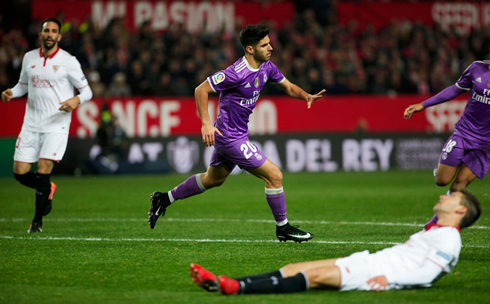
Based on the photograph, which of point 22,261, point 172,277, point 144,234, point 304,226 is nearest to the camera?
point 172,277

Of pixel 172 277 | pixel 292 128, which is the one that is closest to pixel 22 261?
pixel 172 277

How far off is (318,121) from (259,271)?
674 inches

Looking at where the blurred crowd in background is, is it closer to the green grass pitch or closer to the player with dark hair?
the green grass pitch

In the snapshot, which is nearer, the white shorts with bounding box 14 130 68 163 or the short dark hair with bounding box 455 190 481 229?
the short dark hair with bounding box 455 190 481 229

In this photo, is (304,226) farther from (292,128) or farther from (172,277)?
(292,128)

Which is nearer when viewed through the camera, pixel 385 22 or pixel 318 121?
pixel 318 121

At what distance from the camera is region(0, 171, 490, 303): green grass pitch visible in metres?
5.14

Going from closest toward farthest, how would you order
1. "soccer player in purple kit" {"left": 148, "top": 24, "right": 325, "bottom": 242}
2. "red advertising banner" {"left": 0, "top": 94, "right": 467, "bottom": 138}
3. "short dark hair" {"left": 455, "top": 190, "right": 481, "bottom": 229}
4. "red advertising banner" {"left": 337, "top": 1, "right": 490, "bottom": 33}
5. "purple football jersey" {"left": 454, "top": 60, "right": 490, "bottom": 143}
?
"short dark hair" {"left": 455, "top": 190, "right": 481, "bottom": 229} → "purple football jersey" {"left": 454, "top": 60, "right": 490, "bottom": 143} → "soccer player in purple kit" {"left": 148, "top": 24, "right": 325, "bottom": 242} → "red advertising banner" {"left": 0, "top": 94, "right": 467, "bottom": 138} → "red advertising banner" {"left": 337, "top": 1, "right": 490, "bottom": 33}

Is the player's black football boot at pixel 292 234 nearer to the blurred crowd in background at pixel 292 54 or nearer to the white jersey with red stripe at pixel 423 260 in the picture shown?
the white jersey with red stripe at pixel 423 260

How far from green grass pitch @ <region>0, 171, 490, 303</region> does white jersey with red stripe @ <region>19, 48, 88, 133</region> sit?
1456mm

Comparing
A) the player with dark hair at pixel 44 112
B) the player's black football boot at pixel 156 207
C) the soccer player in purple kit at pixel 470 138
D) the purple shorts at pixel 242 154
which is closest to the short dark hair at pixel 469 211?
the soccer player in purple kit at pixel 470 138

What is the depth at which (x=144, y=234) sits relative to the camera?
28.1 feet

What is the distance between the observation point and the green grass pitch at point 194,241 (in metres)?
5.14

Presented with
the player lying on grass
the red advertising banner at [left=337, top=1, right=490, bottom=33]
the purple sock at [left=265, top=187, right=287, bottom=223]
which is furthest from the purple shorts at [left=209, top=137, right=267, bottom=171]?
the red advertising banner at [left=337, top=1, right=490, bottom=33]
